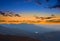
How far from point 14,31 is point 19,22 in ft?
0.50

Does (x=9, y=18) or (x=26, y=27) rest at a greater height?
(x=9, y=18)

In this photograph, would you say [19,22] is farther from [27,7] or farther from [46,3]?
[46,3]

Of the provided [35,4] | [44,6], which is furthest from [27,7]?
[44,6]

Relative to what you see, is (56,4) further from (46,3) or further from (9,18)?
(9,18)

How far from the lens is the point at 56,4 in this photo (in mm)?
1954

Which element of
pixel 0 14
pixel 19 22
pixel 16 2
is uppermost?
pixel 16 2

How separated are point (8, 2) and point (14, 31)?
44 centimetres

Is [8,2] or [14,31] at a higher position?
[8,2]

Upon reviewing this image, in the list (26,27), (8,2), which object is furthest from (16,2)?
(26,27)

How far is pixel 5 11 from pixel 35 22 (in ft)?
1.55

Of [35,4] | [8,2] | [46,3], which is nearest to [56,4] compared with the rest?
[46,3]

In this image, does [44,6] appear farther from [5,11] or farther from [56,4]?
[5,11]

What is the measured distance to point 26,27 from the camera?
6.41 ft

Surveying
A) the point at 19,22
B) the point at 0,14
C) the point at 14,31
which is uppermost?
the point at 0,14
